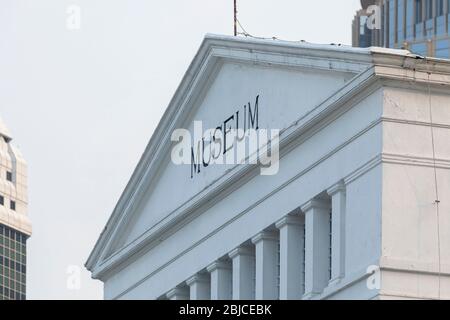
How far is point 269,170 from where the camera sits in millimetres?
56344

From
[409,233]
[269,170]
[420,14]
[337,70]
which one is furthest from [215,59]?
[420,14]

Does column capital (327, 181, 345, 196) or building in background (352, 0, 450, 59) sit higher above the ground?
building in background (352, 0, 450, 59)

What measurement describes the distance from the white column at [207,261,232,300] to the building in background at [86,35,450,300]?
0.13 ft

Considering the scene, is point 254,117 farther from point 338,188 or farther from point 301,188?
point 338,188

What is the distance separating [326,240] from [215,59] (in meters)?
9.43

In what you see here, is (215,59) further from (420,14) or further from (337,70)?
(420,14)

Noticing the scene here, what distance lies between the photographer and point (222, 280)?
60750 mm

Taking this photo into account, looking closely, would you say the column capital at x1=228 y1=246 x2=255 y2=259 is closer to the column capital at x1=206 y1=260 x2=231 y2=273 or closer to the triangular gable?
the column capital at x1=206 y1=260 x2=231 y2=273

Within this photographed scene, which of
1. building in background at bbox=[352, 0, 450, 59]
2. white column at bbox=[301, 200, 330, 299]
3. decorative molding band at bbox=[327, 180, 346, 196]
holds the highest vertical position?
building in background at bbox=[352, 0, 450, 59]

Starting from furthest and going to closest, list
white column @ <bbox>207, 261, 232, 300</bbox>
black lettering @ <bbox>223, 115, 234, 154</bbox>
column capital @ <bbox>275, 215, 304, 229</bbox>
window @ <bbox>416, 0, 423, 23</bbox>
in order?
window @ <bbox>416, 0, 423, 23</bbox>
white column @ <bbox>207, 261, 232, 300</bbox>
black lettering @ <bbox>223, 115, 234, 154</bbox>
column capital @ <bbox>275, 215, 304, 229</bbox>

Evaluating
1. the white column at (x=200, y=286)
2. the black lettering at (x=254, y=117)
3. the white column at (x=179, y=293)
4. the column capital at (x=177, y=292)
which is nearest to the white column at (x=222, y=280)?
the white column at (x=200, y=286)

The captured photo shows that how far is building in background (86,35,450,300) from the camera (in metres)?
49.2

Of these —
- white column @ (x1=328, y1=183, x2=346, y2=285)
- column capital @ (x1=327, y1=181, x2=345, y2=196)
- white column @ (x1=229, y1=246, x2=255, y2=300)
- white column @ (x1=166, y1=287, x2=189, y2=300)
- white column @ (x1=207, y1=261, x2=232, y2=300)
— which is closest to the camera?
white column @ (x1=328, y1=183, x2=346, y2=285)

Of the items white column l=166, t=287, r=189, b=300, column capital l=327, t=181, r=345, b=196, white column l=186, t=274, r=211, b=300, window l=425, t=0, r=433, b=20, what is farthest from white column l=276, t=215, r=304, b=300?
window l=425, t=0, r=433, b=20
